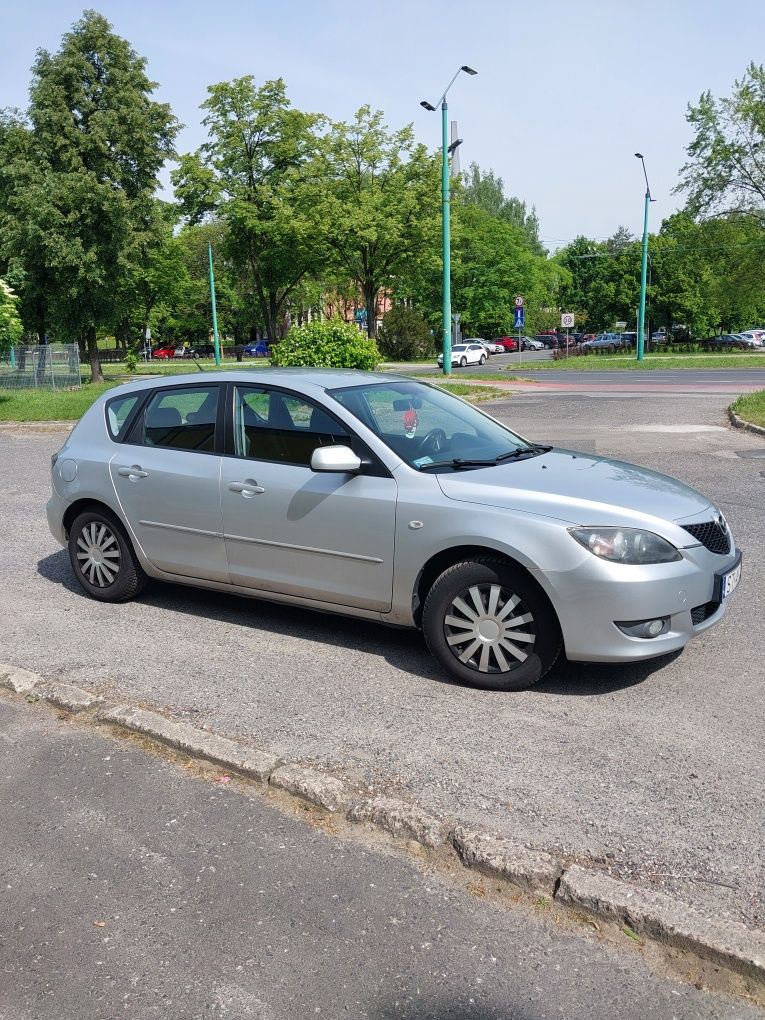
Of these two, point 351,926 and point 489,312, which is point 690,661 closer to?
point 351,926

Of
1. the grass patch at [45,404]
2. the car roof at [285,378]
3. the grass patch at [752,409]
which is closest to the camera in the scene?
the car roof at [285,378]

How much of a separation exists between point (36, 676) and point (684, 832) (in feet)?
11.1

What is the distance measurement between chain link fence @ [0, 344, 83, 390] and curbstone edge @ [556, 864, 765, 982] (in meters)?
28.7

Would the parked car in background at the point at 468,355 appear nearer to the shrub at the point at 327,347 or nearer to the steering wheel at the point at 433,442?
the shrub at the point at 327,347

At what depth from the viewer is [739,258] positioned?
4850 cm

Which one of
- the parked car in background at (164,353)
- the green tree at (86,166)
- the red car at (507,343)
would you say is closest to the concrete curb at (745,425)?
the green tree at (86,166)

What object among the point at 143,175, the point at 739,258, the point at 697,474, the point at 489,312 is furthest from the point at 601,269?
the point at 697,474

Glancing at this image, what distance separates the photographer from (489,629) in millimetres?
4461

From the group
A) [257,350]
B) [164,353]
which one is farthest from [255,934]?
[164,353]

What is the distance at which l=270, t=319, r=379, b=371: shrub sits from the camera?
19594mm

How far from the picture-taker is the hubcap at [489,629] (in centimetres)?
438

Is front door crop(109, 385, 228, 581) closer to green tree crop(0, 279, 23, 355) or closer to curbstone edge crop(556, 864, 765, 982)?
curbstone edge crop(556, 864, 765, 982)

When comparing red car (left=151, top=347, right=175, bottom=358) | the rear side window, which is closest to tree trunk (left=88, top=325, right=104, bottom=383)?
the rear side window

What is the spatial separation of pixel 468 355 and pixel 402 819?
5404cm
